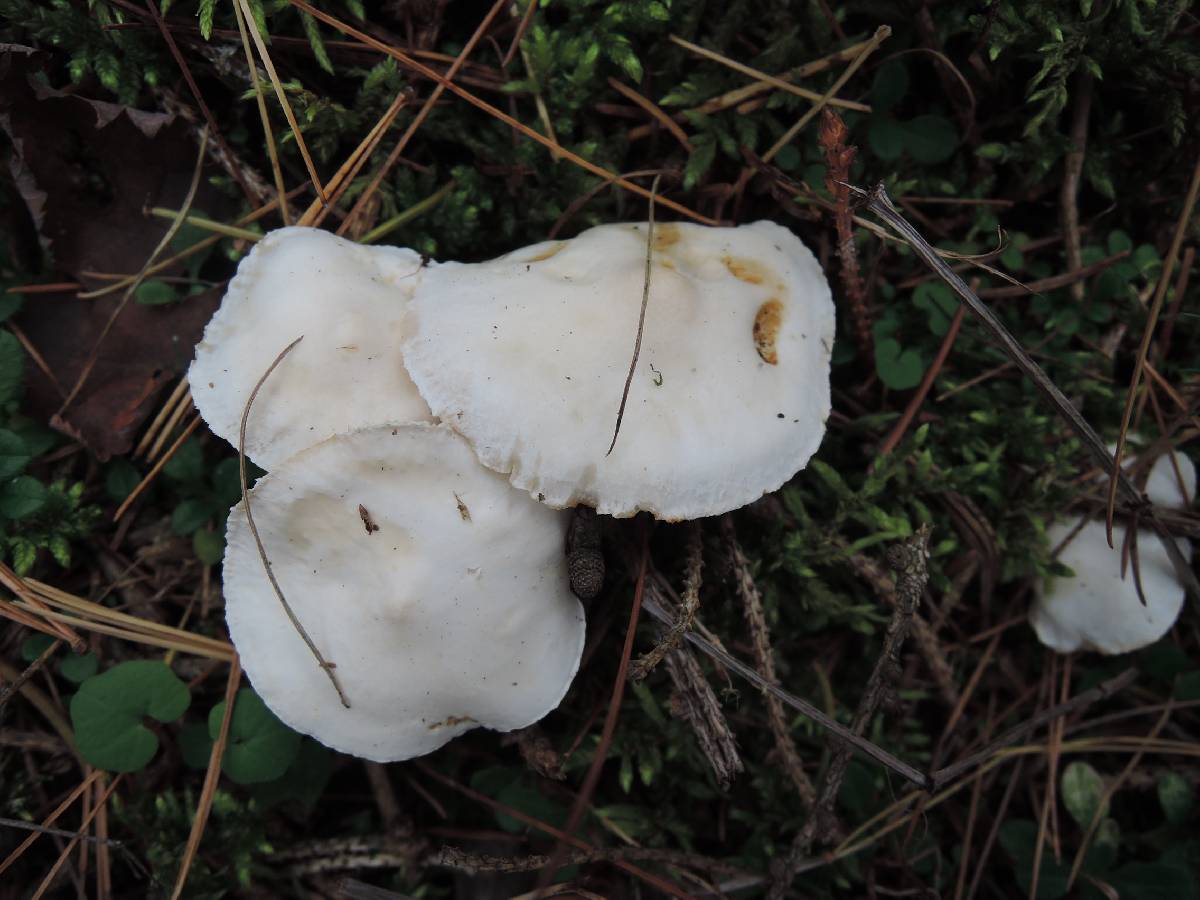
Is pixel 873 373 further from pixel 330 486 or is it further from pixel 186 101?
pixel 186 101

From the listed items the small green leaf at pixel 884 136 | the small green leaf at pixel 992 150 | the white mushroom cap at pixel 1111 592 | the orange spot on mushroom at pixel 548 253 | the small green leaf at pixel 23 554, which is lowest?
the white mushroom cap at pixel 1111 592

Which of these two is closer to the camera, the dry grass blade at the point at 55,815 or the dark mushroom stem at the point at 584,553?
the dark mushroom stem at the point at 584,553

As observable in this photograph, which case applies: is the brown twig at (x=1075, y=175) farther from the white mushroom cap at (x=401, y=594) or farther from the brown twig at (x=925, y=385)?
the white mushroom cap at (x=401, y=594)

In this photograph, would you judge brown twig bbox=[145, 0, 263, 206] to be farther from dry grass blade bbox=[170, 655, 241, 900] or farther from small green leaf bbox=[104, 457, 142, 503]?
dry grass blade bbox=[170, 655, 241, 900]

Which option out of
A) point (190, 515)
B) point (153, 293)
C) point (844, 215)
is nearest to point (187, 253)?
point (153, 293)

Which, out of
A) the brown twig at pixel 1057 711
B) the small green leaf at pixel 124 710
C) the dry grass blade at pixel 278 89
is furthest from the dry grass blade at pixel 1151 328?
the small green leaf at pixel 124 710

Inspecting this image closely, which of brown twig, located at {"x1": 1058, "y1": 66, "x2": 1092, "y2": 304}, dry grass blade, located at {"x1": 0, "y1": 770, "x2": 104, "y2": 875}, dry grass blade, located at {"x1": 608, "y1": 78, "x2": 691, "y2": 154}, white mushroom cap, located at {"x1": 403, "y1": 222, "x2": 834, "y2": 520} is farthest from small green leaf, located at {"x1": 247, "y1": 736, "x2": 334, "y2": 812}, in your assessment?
brown twig, located at {"x1": 1058, "y1": 66, "x2": 1092, "y2": 304}

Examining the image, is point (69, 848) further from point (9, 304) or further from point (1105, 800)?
point (1105, 800)
